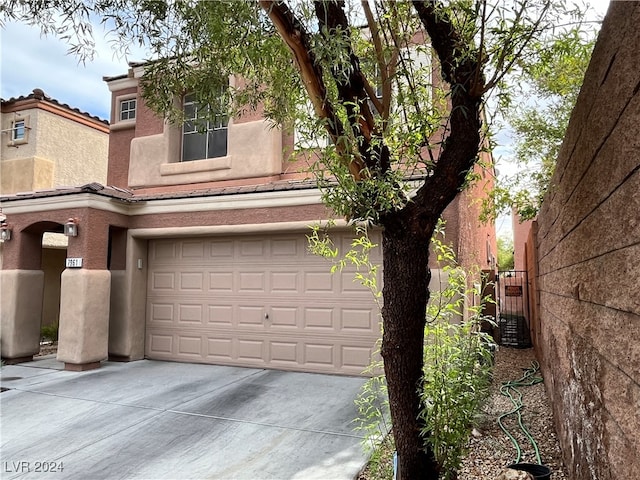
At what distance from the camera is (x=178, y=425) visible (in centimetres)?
535

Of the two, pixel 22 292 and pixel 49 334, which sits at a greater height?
pixel 22 292

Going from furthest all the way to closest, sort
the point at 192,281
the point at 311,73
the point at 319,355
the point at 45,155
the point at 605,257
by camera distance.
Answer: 1. the point at 45,155
2. the point at 192,281
3. the point at 319,355
4. the point at 311,73
5. the point at 605,257

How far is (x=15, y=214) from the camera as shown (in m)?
9.36

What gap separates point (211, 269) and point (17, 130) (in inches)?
417

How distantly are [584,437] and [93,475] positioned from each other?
164 inches

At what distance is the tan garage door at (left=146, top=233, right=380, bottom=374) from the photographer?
7828 mm

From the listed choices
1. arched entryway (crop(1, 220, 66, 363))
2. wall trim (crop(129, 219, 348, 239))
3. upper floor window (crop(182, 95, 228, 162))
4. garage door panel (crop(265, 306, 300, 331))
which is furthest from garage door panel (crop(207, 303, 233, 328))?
arched entryway (crop(1, 220, 66, 363))

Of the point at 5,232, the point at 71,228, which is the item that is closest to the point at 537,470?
the point at 71,228

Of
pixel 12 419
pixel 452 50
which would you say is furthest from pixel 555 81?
pixel 12 419

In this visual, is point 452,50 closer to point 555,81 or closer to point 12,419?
point 555,81

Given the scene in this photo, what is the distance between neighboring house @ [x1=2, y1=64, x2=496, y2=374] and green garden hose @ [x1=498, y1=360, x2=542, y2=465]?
2134mm

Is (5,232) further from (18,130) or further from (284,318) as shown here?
(18,130)

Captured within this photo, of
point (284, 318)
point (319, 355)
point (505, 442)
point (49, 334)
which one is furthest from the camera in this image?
point (49, 334)

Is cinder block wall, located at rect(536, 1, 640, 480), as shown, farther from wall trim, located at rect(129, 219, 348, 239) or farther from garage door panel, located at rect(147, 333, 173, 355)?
garage door panel, located at rect(147, 333, 173, 355)
